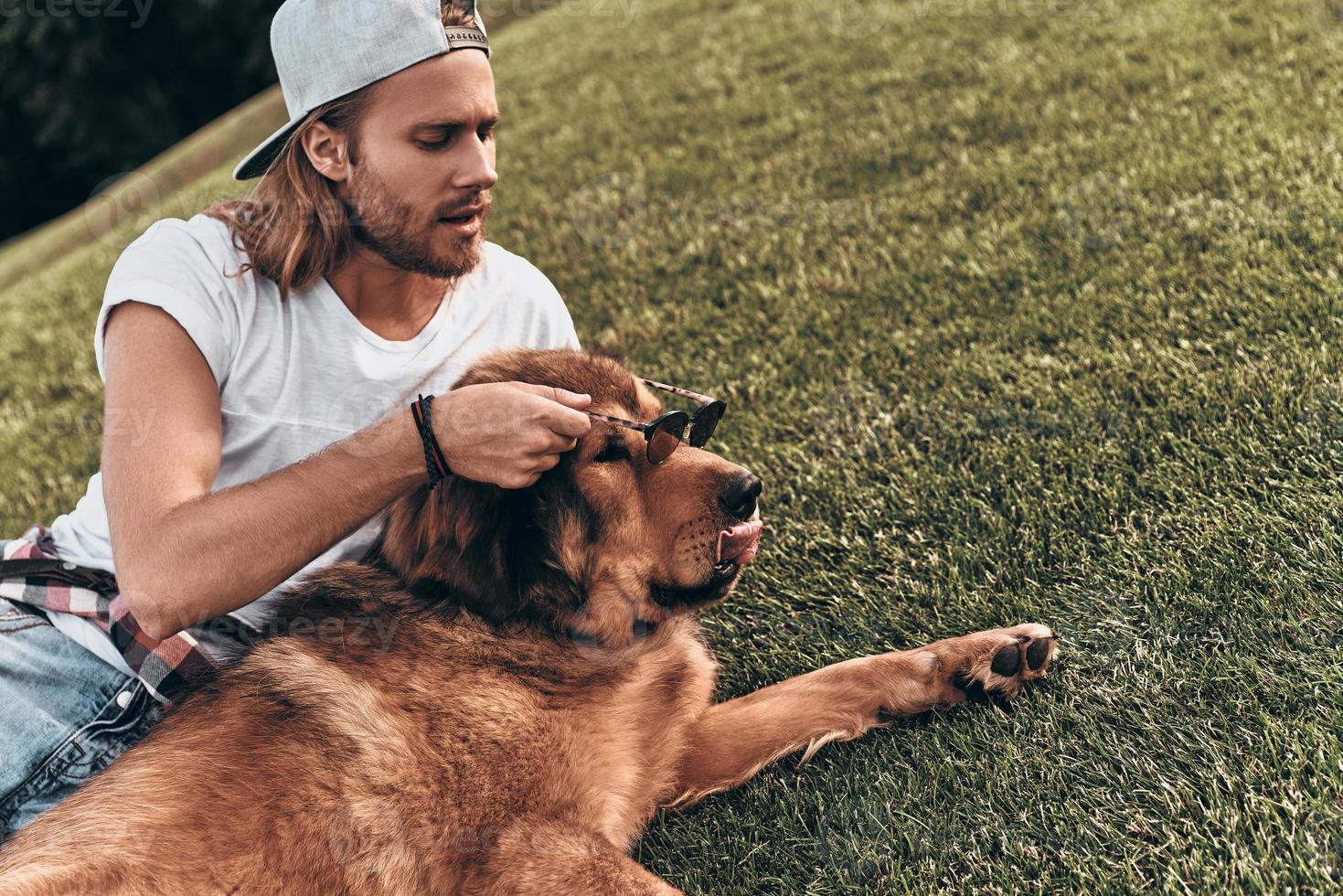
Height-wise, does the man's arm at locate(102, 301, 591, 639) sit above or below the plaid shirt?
above

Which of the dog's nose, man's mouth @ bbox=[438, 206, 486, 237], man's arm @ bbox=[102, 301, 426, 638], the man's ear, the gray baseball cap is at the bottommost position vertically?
the dog's nose

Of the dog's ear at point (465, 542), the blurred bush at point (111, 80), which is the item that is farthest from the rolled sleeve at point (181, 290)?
the blurred bush at point (111, 80)

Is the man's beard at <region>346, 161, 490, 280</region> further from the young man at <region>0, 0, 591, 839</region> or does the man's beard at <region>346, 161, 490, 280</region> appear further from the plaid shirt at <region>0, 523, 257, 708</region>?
the plaid shirt at <region>0, 523, 257, 708</region>

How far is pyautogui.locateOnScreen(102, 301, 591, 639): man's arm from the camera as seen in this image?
2342 millimetres

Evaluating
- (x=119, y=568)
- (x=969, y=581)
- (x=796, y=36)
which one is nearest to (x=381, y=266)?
(x=119, y=568)

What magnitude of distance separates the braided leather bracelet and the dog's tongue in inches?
29.9

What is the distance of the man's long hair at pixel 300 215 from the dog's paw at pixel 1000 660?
2.19 metres

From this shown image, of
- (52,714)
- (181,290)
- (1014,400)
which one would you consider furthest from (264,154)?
(1014,400)

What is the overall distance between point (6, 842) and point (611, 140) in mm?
7099

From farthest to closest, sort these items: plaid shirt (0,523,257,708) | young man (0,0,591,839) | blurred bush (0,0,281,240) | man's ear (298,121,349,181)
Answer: blurred bush (0,0,281,240), man's ear (298,121,349,181), plaid shirt (0,523,257,708), young man (0,0,591,839)

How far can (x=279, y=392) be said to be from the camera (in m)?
3.00

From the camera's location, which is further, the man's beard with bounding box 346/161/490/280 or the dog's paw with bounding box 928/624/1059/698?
the man's beard with bounding box 346/161/490/280

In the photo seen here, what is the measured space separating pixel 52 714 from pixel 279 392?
1058mm

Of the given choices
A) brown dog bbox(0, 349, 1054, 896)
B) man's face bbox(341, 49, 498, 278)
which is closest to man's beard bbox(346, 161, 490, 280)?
man's face bbox(341, 49, 498, 278)
